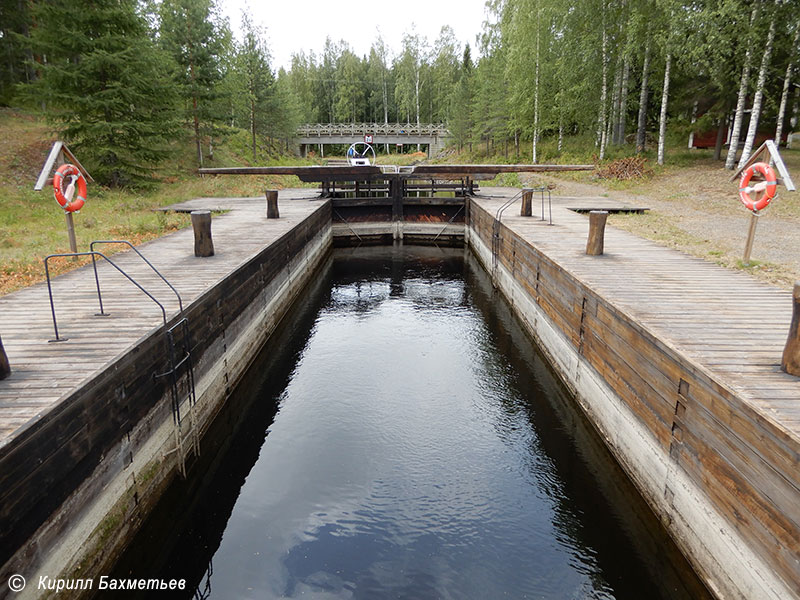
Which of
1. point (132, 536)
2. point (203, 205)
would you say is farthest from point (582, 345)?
point (203, 205)

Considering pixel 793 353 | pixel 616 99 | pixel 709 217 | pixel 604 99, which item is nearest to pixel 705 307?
pixel 793 353

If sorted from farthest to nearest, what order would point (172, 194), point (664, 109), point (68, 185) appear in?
1. point (664, 109)
2. point (172, 194)
3. point (68, 185)

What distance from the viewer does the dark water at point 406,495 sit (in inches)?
240

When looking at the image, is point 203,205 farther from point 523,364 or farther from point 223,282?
point 523,364

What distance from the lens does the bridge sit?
68875mm

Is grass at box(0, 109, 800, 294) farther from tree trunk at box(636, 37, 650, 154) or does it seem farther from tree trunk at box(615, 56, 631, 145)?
tree trunk at box(615, 56, 631, 145)

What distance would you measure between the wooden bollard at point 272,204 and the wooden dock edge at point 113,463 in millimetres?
9229

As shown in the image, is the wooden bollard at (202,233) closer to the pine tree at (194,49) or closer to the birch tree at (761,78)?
the birch tree at (761,78)

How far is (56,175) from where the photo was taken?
37.8ft

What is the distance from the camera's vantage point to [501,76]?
44.8 metres

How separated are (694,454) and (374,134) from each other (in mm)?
67743

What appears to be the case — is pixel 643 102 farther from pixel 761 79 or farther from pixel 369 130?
pixel 369 130

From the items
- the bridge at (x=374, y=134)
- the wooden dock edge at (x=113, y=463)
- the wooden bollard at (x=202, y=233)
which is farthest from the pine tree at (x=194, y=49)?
the bridge at (x=374, y=134)

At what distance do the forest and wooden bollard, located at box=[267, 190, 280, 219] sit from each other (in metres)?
9.61
